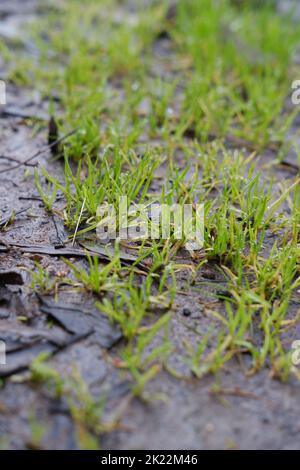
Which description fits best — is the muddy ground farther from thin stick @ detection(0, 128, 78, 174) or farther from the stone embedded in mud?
thin stick @ detection(0, 128, 78, 174)

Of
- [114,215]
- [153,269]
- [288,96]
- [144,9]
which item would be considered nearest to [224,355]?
[153,269]

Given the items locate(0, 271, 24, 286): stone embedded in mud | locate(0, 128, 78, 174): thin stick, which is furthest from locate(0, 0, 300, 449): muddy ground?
locate(0, 128, 78, 174): thin stick

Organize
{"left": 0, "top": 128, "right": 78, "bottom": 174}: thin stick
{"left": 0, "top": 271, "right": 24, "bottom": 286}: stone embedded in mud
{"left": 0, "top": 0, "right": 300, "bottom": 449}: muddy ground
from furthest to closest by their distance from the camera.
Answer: {"left": 0, "top": 128, "right": 78, "bottom": 174}: thin stick
{"left": 0, "top": 271, "right": 24, "bottom": 286}: stone embedded in mud
{"left": 0, "top": 0, "right": 300, "bottom": 449}: muddy ground

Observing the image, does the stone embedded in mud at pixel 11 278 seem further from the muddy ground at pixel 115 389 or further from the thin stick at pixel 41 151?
the thin stick at pixel 41 151

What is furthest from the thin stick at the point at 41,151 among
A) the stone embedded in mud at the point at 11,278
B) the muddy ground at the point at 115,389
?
the stone embedded in mud at the point at 11,278

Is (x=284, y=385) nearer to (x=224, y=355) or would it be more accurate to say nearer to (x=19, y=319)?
(x=224, y=355)

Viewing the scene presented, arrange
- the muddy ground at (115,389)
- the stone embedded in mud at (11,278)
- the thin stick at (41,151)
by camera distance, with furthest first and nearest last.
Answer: the thin stick at (41,151), the stone embedded in mud at (11,278), the muddy ground at (115,389)

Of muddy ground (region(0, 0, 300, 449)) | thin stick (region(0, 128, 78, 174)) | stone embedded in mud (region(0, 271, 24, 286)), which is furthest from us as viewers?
thin stick (region(0, 128, 78, 174))

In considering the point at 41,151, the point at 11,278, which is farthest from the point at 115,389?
the point at 41,151

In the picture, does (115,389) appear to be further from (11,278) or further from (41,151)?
(41,151)
